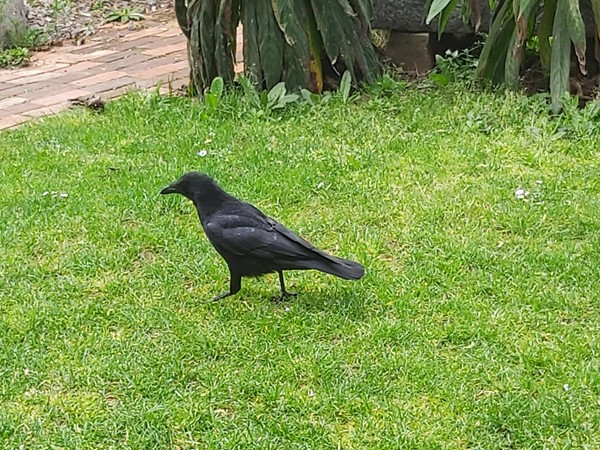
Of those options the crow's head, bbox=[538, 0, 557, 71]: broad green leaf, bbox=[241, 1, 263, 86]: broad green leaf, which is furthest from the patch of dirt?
the crow's head

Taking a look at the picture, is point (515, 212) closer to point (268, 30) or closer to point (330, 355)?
point (330, 355)

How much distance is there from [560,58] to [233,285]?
2876mm

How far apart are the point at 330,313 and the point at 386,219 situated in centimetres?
96

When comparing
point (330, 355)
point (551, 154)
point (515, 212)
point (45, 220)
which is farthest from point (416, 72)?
point (330, 355)

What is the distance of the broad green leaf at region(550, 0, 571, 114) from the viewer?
5504 mm

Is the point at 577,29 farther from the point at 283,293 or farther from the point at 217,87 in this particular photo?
the point at 283,293

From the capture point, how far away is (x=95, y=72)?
7152 millimetres

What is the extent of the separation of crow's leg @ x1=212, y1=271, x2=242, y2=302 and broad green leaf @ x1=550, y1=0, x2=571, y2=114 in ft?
8.76

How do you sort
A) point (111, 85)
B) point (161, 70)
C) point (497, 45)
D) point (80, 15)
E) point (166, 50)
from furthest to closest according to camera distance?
point (80, 15) < point (166, 50) < point (161, 70) < point (111, 85) < point (497, 45)

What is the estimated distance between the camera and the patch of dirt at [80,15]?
8.34 metres

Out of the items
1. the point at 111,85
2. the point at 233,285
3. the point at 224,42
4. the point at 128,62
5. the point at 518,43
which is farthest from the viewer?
the point at 128,62

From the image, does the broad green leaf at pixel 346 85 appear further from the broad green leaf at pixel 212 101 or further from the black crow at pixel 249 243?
the black crow at pixel 249 243

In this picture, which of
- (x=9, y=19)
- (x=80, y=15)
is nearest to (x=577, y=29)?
(x=9, y=19)

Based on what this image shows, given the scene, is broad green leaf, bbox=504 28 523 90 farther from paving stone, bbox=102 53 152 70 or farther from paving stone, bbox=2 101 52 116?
paving stone, bbox=2 101 52 116
